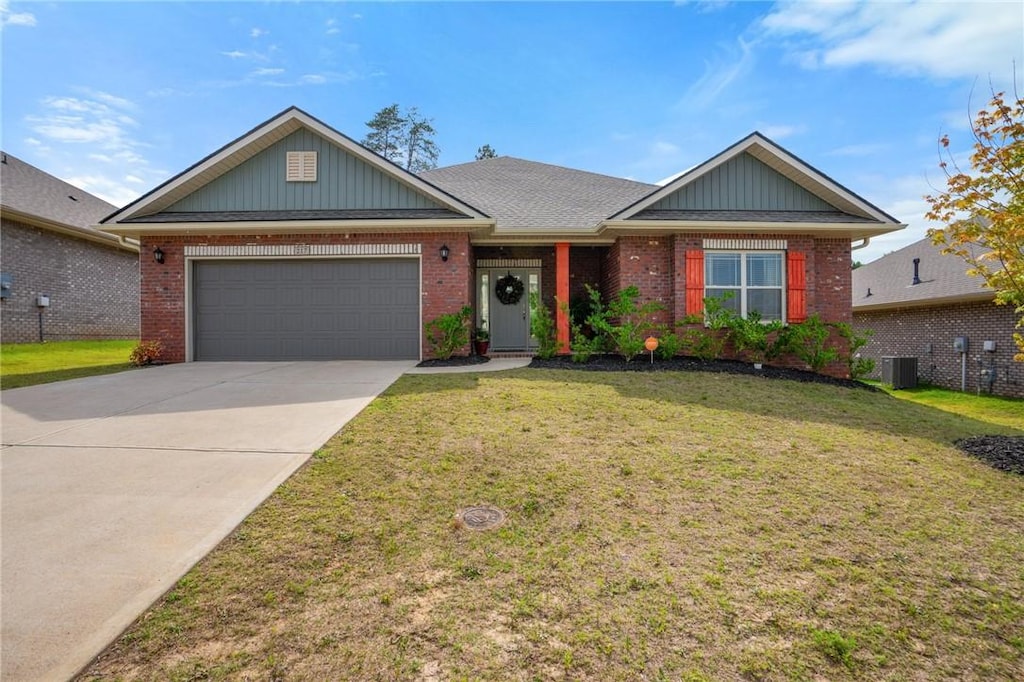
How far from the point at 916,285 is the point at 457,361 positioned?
50.5 feet

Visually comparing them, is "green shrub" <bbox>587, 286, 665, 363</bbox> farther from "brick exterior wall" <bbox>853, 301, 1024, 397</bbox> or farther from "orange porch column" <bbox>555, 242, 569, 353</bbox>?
"brick exterior wall" <bbox>853, 301, 1024, 397</bbox>

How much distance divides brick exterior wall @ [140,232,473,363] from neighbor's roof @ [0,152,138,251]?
5.47 metres

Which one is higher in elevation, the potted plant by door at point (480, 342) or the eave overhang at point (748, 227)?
the eave overhang at point (748, 227)

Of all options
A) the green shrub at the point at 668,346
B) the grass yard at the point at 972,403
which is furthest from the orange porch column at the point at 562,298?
the grass yard at the point at 972,403

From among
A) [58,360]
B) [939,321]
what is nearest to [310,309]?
[58,360]

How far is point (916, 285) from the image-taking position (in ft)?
49.2

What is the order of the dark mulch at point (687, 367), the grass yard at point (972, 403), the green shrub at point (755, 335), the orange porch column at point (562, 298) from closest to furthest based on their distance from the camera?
the dark mulch at point (687, 367), the green shrub at point (755, 335), the grass yard at point (972, 403), the orange porch column at point (562, 298)

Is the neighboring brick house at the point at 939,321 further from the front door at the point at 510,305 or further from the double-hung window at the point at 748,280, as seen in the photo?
the front door at the point at 510,305

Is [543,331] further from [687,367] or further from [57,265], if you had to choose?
[57,265]

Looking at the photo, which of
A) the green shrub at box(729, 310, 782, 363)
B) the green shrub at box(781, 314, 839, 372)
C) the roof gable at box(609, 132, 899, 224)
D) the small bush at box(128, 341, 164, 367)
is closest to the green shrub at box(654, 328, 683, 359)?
the green shrub at box(729, 310, 782, 363)

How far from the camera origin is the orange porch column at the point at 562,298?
1022 cm

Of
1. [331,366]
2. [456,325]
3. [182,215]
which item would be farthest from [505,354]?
[182,215]

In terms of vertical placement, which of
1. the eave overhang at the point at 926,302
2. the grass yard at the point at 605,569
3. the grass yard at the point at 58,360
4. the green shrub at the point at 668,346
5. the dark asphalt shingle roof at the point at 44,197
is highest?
the dark asphalt shingle roof at the point at 44,197

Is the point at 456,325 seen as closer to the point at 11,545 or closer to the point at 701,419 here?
the point at 701,419
